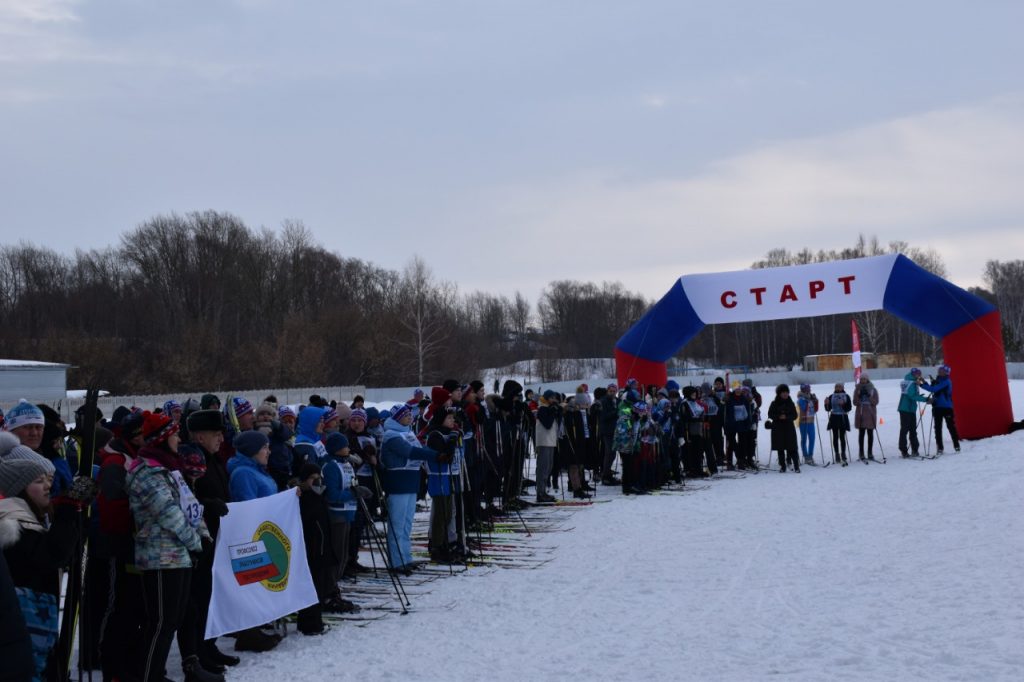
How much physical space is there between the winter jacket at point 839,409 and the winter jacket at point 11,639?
17681 millimetres

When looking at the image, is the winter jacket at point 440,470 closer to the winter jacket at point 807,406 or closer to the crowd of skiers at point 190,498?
the crowd of skiers at point 190,498

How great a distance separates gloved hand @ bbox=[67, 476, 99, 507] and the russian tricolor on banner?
2.28m

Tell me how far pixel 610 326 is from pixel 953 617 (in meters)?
91.9

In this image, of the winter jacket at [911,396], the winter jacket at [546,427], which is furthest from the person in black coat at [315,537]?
the winter jacket at [911,396]

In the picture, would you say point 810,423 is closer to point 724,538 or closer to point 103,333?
point 724,538

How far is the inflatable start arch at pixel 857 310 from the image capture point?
58.7ft

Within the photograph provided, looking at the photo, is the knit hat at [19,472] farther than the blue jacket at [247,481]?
No

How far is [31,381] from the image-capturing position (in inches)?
1769

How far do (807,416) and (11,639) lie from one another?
18198 mm

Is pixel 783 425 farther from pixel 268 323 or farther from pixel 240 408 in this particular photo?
pixel 268 323

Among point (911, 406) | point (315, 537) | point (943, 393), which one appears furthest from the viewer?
point (911, 406)

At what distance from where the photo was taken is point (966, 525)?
35.3 feet

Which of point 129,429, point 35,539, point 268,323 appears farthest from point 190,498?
point 268,323

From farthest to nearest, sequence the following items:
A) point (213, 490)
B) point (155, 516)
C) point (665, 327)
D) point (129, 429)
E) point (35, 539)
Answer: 1. point (665, 327)
2. point (213, 490)
3. point (129, 429)
4. point (155, 516)
5. point (35, 539)
